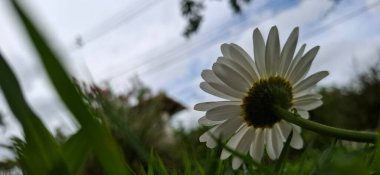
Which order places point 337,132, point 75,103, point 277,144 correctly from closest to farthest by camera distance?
point 75,103
point 337,132
point 277,144

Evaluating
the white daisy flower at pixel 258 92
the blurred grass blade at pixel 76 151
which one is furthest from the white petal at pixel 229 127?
the blurred grass blade at pixel 76 151

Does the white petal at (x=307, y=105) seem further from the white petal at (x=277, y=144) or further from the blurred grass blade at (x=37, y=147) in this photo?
the blurred grass blade at (x=37, y=147)

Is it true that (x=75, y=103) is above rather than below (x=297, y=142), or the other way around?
above

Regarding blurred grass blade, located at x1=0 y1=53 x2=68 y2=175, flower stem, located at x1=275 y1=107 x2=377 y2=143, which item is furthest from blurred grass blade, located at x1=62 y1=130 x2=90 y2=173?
flower stem, located at x1=275 y1=107 x2=377 y2=143

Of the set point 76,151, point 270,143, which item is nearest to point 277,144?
point 270,143

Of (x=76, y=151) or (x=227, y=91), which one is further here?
(x=227, y=91)

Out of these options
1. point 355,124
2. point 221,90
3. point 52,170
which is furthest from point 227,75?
point 355,124

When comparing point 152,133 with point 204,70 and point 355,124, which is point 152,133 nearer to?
point 204,70

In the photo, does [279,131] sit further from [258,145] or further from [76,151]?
[76,151]
